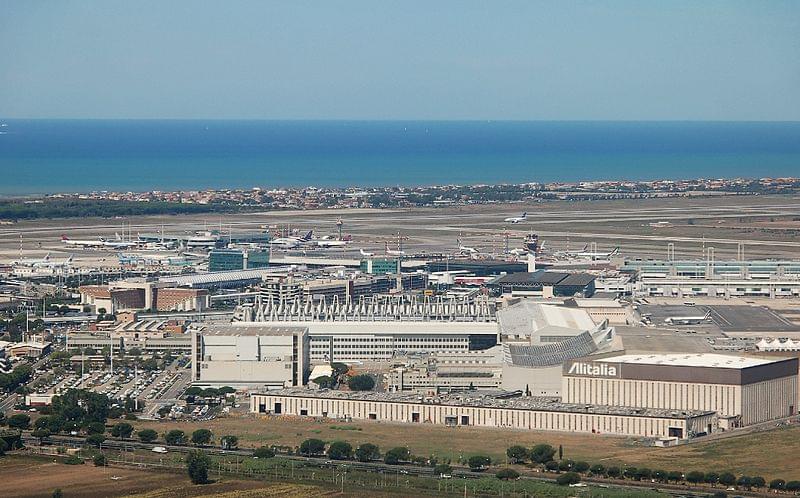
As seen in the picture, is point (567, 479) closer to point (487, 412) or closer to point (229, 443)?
point (487, 412)

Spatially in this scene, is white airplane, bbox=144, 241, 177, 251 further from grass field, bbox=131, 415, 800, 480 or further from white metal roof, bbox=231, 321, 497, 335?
grass field, bbox=131, 415, 800, 480

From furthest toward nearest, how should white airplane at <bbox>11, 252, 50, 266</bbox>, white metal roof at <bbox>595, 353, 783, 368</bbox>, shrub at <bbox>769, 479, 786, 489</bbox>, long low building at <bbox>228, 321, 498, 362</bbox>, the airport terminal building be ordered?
white airplane at <bbox>11, 252, 50, 266</bbox>
long low building at <bbox>228, 321, 498, 362</bbox>
white metal roof at <bbox>595, 353, 783, 368</bbox>
the airport terminal building
shrub at <bbox>769, 479, 786, 489</bbox>

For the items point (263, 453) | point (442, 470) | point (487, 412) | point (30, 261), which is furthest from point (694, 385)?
point (30, 261)

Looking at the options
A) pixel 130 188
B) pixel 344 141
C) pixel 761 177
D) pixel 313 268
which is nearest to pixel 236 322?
pixel 313 268

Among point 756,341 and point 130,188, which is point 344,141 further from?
point 756,341

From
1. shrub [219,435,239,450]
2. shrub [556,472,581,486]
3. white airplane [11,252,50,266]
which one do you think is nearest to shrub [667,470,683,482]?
shrub [556,472,581,486]
